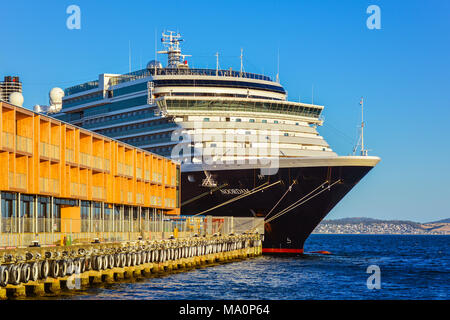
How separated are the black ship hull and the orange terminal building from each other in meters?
3.55

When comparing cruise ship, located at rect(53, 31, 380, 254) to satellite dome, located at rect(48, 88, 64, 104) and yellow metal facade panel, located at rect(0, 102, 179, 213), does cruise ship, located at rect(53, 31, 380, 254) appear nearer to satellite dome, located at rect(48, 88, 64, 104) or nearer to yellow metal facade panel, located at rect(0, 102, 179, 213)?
yellow metal facade panel, located at rect(0, 102, 179, 213)

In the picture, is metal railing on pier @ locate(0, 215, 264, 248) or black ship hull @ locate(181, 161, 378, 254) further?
black ship hull @ locate(181, 161, 378, 254)

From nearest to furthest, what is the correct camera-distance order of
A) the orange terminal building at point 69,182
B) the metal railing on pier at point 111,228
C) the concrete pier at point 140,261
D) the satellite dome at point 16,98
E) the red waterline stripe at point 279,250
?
the concrete pier at point 140,261 → the metal railing on pier at point 111,228 → the orange terminal building at point 69,182 → the satellite dome at point 16,98 → the red waterline stripe at point 279,250

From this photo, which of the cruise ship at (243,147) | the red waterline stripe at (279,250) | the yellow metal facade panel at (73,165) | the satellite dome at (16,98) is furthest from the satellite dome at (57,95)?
the satellite dome at (16,98)

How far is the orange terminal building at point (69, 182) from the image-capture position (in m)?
34.2

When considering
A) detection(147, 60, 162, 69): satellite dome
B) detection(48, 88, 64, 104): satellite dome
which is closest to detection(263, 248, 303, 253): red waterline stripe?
detection(147, 60, 162, 69): satellite dome

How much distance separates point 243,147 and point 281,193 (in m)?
4.71

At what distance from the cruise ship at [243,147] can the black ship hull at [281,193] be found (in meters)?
0.08

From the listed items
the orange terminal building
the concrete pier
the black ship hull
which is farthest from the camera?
the black ship hull

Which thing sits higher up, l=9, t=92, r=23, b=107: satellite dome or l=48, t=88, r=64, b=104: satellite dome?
l=48, t=88, r=64, b=104: satellite dome

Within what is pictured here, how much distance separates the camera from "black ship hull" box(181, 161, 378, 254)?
5556 cm

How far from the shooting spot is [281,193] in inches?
2221

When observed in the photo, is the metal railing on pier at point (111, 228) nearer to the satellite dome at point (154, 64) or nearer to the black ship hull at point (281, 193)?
the black ship hull at point (281, 193)
